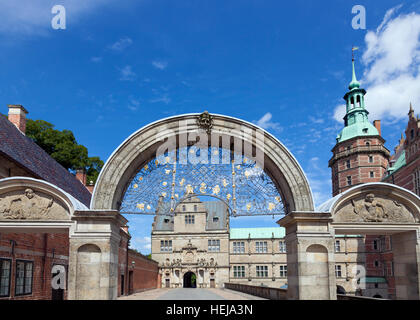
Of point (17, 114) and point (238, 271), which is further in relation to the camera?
point (238, 271)

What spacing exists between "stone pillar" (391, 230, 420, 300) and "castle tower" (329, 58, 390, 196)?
33247 mm

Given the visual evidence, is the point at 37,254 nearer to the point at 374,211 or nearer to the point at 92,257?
the point at 92,257

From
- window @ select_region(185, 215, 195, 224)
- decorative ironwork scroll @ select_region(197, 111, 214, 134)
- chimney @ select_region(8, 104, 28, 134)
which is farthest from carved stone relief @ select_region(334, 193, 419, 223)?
window @ select_region(185, 215, 195, 224)

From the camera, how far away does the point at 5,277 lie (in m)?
15.0

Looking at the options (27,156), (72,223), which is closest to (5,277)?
(72,223)

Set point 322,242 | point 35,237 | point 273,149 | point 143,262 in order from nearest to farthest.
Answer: point 322,242 → point 273,149 → point 35,237 → point 143,262

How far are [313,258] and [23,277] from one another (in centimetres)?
1217

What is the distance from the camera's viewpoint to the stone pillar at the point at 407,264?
12117mm

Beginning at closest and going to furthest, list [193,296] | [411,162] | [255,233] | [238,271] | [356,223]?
[356,223], [193,296], [411,162], [238,271], [255,233]

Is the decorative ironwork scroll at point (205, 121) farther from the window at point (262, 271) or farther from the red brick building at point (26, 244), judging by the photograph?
the window at point (262, 271)
